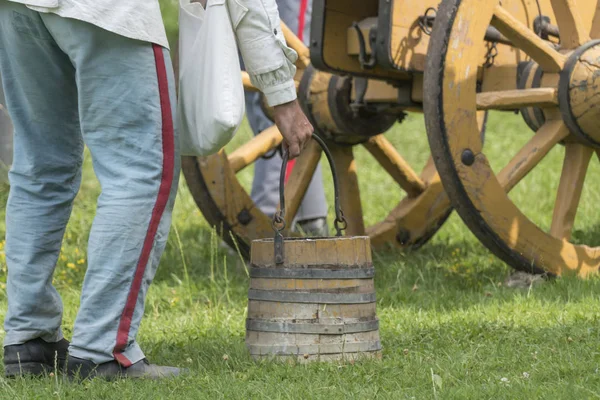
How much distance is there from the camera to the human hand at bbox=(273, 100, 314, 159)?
2676 millimetres

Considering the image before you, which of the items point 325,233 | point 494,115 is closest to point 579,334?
point 325,233

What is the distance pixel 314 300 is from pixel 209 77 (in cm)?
65

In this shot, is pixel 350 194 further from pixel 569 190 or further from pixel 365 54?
pixel 569 190

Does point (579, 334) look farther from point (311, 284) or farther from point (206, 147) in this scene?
point (206, 147)

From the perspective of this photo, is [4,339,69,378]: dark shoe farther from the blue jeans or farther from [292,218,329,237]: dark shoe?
[292,218,329,237]: dark shoe

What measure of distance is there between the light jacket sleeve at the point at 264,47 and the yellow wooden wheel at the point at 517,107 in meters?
0.91

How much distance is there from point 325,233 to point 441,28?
1717mm

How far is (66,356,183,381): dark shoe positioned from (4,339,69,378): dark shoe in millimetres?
100

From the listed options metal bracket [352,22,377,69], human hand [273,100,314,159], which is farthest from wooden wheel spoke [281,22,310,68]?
human hand [273,100,314,159]

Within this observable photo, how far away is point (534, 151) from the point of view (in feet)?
12.4

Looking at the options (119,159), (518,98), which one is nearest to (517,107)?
(518,98)

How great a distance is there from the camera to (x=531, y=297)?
11.5 ft

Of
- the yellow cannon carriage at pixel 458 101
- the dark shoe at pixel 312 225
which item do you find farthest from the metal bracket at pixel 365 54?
the dark shoe at pixel 312 225

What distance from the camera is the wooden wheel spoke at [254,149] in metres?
4.28
